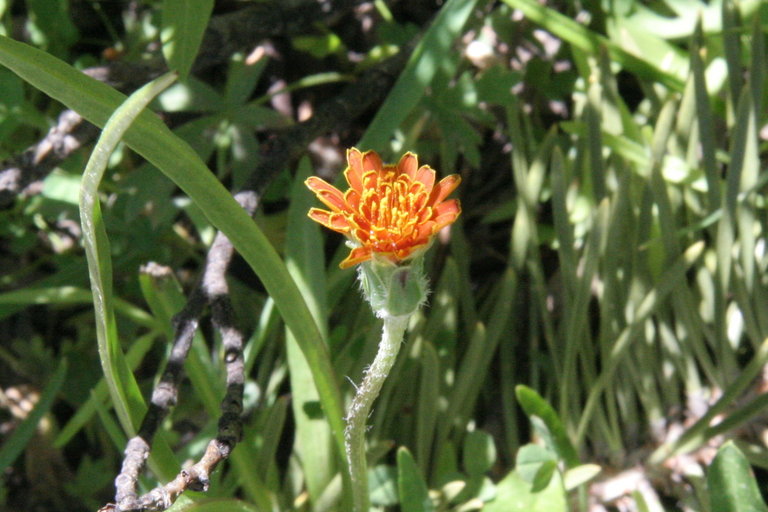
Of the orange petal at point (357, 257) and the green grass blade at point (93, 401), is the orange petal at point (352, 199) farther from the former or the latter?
the green grass blade at point (93, 401)

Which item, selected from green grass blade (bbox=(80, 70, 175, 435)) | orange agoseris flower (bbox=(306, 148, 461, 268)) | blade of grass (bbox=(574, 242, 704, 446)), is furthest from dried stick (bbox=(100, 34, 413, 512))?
blade of grass (bbox=(574, 242, 704, 446))

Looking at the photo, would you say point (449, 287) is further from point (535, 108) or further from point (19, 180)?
point (19, 180)

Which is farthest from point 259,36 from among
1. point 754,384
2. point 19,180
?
point 754,384

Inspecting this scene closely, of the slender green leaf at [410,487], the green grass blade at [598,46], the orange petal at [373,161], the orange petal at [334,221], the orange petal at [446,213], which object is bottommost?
the slender green leaf at [410,487]

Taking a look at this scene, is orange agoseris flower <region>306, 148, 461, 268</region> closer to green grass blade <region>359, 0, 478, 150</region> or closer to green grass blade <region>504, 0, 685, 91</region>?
green grass blade <region>359, 0, 478, 150</region>

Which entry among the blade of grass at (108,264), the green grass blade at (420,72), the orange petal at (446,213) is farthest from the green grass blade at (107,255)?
the green grass blade at (420,72)

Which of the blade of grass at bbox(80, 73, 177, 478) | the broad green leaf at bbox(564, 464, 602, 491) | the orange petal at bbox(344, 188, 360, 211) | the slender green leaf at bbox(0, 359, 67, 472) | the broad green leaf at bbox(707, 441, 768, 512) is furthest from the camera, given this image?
the slender green leaf at bbox(0, 359, 67, 472)

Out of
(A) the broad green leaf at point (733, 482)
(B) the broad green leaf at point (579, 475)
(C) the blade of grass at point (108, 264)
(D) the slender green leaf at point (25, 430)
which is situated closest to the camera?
(C) the blade of grass at point (108, 264)
